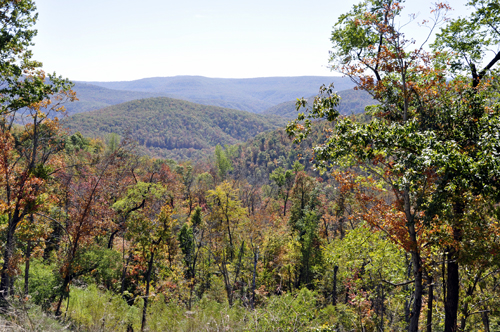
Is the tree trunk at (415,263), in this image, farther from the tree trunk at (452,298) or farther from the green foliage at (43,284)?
the green foliage at (43,284)

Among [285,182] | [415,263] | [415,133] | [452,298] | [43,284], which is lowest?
[43,284]

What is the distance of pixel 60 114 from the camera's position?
48.5 ft

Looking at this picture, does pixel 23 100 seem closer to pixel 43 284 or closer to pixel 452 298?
pixel 43 284

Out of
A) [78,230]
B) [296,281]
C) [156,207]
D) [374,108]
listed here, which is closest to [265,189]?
[296,281]

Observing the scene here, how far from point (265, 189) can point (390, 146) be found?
62.1m

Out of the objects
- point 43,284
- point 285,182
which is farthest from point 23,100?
point 285,182

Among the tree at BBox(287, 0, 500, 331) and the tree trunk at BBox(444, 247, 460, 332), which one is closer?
the tree at BBox(287, 0, 500, 331)

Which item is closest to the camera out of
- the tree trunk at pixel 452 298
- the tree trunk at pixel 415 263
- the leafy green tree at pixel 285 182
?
the tree trunk at pixel 415 263

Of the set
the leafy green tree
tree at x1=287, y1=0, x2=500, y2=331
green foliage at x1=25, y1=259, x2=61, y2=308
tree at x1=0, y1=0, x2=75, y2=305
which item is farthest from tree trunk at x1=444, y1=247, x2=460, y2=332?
the leafy green tree

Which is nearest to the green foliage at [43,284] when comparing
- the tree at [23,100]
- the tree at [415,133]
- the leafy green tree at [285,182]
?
the tree at [23,100]

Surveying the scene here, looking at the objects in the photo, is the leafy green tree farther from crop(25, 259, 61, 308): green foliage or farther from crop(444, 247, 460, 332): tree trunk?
crop(444, 247, 460, 332): tree trunk

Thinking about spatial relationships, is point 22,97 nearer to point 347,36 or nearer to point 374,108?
point 347,36

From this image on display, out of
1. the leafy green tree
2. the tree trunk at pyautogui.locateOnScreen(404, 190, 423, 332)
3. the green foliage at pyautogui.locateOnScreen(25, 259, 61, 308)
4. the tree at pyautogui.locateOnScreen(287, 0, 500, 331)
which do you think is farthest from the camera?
the leafy green tree

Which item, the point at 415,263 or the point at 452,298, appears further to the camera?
the point at 452,298
